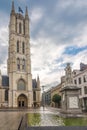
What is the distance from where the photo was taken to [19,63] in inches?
3287

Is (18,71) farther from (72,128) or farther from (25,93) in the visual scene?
(72,128)

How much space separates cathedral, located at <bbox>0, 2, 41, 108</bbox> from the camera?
7825 centimetres

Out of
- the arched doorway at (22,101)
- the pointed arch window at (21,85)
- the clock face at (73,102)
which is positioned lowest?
the arched doorway at (22,101)

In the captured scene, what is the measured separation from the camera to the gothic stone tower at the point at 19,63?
260 ft

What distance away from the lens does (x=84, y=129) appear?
8273 millimetres

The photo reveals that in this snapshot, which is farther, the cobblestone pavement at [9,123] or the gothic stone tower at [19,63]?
the gothic stone tower at [19,63]

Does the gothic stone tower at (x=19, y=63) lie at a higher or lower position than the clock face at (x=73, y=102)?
higher

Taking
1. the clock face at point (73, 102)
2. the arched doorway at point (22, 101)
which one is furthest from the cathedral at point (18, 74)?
the clock face at point (73, 102)

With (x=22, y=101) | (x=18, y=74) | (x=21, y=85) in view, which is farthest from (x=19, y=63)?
(x=22, y=101)

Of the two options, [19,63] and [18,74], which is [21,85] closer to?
[18,74]

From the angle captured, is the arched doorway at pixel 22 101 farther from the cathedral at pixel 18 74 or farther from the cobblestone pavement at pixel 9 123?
A: the cobblestone pavement at pixel 9 123

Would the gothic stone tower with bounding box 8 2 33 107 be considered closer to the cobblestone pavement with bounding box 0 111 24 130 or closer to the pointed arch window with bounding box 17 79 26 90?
the pointed arch window with bounding box 17 79 26 90

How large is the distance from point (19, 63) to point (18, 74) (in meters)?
4.99

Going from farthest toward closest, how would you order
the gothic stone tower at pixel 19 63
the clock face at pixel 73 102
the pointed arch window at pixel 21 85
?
the pointed arch window at pixel 21 85
the gothic stone tower at pixel 19 63
the clock face at pixel 73 102
